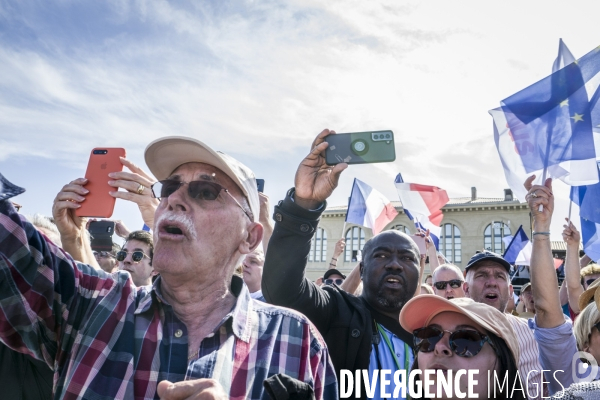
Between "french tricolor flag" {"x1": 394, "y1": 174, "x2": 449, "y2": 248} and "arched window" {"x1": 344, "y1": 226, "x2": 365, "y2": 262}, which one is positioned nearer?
"french tricolor flag" {"x1": 394, "y1": 174, "x2": 449, "y2": 248}

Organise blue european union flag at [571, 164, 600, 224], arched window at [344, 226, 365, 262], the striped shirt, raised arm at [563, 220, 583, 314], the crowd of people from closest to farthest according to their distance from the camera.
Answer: the crowd of people, the striped shirt, raised arm at [563, 220, 583, 314], blue european union flag at [571, 164, 600, 224], arched window at [344, 226, 365, 262]

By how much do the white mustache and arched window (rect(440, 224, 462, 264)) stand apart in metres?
43.4

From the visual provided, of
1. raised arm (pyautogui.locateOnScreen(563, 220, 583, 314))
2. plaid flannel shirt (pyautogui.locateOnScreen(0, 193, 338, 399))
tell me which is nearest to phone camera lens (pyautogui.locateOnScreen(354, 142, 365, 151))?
plaid flannel shirt (pyautogui.locateOnScreen(0, 193, 338, 399))

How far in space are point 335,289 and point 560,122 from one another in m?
3.78

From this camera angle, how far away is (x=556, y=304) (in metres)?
3.23

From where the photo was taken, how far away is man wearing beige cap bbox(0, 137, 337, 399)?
153cm

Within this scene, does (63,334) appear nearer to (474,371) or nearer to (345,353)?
(345,353)

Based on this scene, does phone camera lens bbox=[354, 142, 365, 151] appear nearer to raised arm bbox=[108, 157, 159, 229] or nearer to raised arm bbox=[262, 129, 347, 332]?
raised arm bbox=[262, 129, 347, 332]

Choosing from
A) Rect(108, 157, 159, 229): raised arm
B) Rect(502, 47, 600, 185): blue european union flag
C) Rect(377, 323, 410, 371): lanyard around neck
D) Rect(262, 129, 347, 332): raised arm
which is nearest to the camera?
Rect(108, 157, 159, 229): raised arm

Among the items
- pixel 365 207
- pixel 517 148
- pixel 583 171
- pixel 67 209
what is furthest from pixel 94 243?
pixel 365 207

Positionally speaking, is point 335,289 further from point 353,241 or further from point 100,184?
point 353,241

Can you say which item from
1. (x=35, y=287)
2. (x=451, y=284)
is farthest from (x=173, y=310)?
(x=451, y=284)

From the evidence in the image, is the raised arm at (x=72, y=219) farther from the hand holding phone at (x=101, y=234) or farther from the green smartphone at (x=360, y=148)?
the hand holding phone at (x=101, y=234)

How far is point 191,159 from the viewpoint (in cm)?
212
